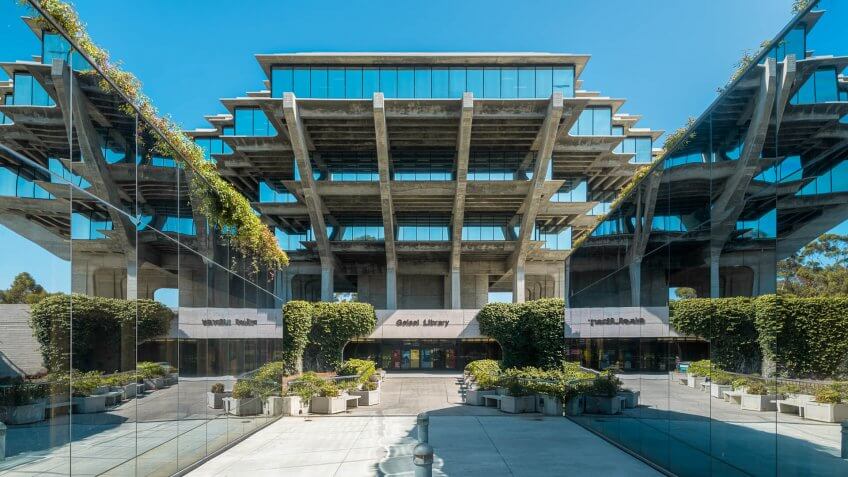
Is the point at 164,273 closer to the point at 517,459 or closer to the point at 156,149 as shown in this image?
the point at 156,149

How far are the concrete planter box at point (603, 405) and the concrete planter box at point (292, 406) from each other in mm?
8694

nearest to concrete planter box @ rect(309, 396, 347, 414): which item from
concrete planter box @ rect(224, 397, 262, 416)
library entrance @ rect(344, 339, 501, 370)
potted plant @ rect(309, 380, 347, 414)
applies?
potted plant @ rect(309, 380, 347, 414)

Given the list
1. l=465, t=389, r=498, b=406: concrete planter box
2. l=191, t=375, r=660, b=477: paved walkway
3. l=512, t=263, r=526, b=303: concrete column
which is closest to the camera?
l=191, t=375, r=660, b=477: paved walkway

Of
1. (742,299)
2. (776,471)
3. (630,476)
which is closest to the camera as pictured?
(776,471)

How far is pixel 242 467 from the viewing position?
969 cm

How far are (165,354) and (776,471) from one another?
7.77 m

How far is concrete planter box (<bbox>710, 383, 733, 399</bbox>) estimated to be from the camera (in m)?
6.85

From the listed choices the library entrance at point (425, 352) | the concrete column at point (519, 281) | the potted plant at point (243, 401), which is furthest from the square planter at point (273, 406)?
the concrete column at point (519, 281)

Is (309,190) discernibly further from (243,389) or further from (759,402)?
(759,402)

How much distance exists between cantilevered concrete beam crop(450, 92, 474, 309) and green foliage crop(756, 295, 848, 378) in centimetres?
3055

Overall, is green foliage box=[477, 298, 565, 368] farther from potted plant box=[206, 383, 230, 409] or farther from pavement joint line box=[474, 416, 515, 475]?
potted plant box=[206, 383, 230, 409]

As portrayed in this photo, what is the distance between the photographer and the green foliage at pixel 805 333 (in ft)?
14.6

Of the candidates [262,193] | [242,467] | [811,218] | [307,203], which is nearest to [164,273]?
[242,467]

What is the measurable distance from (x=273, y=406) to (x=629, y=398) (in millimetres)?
9778
